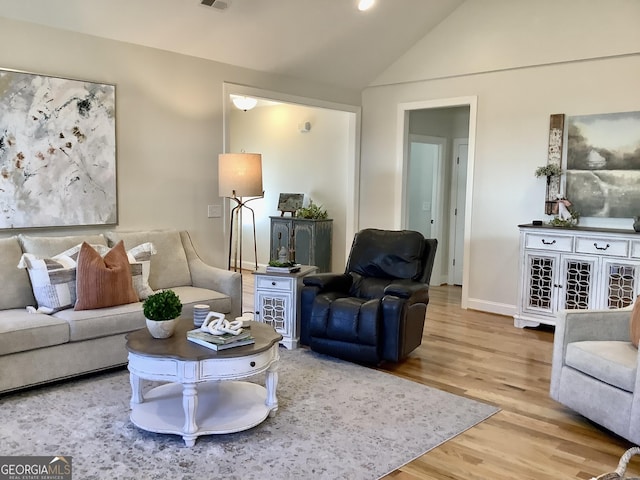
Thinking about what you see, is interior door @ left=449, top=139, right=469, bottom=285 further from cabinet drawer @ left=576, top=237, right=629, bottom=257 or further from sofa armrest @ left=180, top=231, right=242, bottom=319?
sofa armrest @ left=180, top=231, right=242, bottom=319

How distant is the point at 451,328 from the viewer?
531 centimetres

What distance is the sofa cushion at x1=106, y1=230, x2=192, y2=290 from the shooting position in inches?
174

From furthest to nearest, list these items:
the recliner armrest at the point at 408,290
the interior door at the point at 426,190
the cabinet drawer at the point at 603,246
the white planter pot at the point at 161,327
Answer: the interior door at the point at 426,190
the cabinet drawer at the point at 603,246
the recliner armrest at the point at 408,290
the white planter pot at the point at 161,327

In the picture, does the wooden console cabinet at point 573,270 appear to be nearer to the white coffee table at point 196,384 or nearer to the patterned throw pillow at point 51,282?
the white coffee table at point 196,384

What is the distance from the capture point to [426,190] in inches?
298

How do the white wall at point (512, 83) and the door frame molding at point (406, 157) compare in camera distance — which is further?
the door frame molding at point (406, 157)

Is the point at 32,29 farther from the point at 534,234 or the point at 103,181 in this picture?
the point at 534,234

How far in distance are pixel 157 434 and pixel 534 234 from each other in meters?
3.88

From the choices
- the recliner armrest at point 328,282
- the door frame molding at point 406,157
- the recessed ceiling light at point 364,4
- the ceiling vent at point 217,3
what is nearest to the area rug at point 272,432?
the recliner armrest at point 328,282

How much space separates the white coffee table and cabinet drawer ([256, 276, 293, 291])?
1141mm

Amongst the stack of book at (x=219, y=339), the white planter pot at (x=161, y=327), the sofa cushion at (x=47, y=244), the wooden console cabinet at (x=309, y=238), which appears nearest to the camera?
the stack of book at (x=219, y=339)

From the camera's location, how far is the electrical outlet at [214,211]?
209 inches

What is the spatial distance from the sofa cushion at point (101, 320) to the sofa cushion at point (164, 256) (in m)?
0.67

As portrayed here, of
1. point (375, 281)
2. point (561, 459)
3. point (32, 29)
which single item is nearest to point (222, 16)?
point (32, 29)
